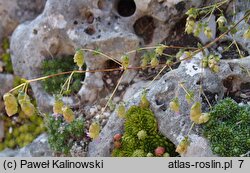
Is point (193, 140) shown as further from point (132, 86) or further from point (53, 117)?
point (53, 117)

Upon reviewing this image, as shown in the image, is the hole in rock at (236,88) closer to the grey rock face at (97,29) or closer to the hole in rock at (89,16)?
the grey rock face at (97,29)

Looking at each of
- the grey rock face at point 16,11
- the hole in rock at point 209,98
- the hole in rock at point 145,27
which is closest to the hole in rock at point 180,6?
the hole in rock at point 145,27

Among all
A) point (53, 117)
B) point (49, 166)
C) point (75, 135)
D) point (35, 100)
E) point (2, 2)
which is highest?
point (2, 2)

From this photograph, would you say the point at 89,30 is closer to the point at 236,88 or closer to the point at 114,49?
the point at 114,49

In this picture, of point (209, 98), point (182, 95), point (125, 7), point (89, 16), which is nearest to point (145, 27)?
point (125, 7)

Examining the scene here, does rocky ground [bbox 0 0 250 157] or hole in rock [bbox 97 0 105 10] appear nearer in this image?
rocky ground [bbox 0 0 250 157]

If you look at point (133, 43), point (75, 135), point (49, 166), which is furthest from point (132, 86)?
point (49, 166)

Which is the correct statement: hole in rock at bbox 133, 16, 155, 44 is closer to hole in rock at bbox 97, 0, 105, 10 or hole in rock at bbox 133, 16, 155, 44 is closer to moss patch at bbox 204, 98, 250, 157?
hole in rock at bbox 97, 0, 105, 10

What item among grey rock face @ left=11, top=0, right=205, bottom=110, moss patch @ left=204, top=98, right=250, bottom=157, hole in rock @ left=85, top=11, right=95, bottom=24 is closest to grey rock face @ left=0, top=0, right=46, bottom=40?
grey rock face @ left=11, top=0, right=205, bottom=110
